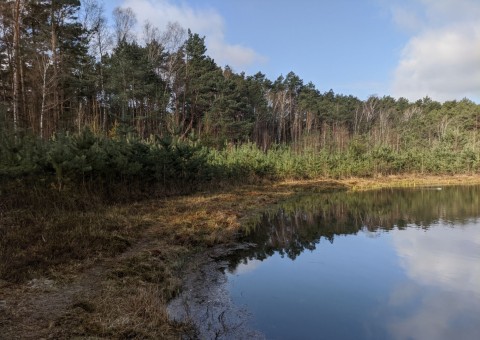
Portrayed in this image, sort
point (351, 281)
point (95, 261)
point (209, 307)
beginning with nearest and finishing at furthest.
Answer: point (209, 307)
point (95, 261)
point (351, 281)

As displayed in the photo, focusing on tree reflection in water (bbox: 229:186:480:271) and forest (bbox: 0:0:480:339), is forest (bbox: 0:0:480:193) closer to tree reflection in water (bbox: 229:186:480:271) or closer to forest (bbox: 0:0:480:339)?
forest (bbox: 0:0:480:339)

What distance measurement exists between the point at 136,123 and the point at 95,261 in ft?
101

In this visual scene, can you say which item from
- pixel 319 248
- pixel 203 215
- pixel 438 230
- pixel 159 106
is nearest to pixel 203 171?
pixel 203 215

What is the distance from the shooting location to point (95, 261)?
7016 mm

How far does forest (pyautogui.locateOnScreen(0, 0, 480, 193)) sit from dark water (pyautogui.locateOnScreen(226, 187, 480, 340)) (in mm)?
5584

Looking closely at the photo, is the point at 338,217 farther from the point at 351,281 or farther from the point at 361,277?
the point at 351,281

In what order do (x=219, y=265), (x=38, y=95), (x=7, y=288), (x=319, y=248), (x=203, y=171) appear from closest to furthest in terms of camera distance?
(x=7, y=288) < (x=219, y=265) < (x=319, y=248) < (x=203, y=171) < (x=38, y=95)

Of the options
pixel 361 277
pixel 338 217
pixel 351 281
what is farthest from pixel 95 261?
pixel 338 217

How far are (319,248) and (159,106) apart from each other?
1193 inches

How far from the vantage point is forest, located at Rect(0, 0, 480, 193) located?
11945 millimetres

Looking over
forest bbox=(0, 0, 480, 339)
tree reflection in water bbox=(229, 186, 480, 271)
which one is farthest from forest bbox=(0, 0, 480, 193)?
tree reflection in water bbox=(229, 186, 480, 271)

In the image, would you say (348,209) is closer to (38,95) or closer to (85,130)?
(85,130)

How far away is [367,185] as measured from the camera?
27938 millimetres

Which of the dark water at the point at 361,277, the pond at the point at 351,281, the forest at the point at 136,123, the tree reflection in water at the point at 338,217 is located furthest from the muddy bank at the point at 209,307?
the forest at the point at 136,123
